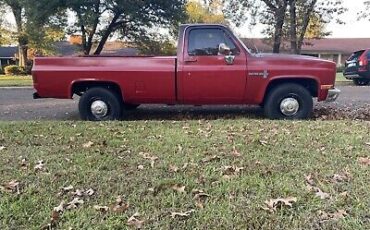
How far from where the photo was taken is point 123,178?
3.65 m

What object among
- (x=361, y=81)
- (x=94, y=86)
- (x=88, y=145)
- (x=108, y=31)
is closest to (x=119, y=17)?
(x=108, y=31)

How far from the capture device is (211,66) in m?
6.72

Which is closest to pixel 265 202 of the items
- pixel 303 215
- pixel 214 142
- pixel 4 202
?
pixel 303 215

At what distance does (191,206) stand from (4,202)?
159cm

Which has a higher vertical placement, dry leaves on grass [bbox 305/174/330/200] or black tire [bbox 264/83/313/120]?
black tire [bbox 264/83/313/120]

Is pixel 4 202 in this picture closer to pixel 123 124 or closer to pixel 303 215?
pixel 303 215

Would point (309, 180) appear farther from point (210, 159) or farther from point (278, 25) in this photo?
point (278, 25)

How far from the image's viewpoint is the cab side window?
22.1 ft

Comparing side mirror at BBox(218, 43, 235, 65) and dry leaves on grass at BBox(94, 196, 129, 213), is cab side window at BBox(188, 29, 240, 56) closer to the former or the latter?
side mirror at BBox(218, 43, 235, 65)

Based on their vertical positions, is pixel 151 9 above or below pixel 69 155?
above

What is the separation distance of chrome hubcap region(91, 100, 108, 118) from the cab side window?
1874 millimetres

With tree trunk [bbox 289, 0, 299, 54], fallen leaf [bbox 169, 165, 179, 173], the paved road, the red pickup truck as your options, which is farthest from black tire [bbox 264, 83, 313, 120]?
tree trunk [bbox 289, 0, 299, 54]

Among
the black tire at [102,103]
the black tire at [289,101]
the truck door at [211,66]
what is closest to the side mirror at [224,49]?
the truck door at [211,66]

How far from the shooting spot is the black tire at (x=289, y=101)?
6832mm
